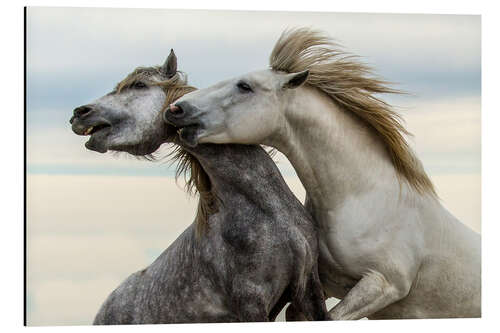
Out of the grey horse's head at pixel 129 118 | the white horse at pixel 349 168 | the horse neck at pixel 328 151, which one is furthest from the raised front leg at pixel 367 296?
the grey horse's head at pixel 129 118

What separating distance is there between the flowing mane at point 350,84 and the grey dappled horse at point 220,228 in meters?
0.41

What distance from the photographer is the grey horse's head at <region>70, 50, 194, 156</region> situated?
12.7 ft

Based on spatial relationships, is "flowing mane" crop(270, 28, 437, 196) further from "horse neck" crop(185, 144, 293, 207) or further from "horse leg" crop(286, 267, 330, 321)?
"horse leg" crop(286, 267, 330, 321)

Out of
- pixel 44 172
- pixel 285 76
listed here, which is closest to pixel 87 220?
pixel 44 172

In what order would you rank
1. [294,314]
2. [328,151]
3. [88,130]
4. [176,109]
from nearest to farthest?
1. [176,109]
2. [88,130]
3. [328,151]
4. [294,314]

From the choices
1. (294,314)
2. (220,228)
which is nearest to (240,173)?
(220,228)

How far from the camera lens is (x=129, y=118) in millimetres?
3893

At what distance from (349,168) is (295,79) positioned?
48 centimetres

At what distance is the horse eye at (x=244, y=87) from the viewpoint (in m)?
3.87

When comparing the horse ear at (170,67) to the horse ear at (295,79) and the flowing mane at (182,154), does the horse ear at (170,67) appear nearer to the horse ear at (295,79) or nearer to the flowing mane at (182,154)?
the flowing mane at (182,154)

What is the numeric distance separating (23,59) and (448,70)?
2.05 meters

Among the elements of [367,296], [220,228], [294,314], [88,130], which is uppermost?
[88,130]

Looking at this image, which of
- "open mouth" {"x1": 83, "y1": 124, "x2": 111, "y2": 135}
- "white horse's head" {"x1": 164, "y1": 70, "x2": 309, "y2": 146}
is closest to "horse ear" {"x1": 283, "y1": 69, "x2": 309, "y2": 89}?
"white horse's head" {"x1": 164, "y1": 70, "x2": 309, "y2": 146}

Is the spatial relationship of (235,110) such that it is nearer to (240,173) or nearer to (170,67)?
(240,173)
